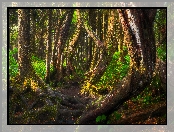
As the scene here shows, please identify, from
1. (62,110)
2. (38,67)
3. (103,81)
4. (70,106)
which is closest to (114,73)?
(103,81)

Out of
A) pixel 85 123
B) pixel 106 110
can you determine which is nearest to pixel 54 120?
pixel 85 123

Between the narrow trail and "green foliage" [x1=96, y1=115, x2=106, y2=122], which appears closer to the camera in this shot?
"green foliage" [x1=96, y1=115, x2=106, y2=122]

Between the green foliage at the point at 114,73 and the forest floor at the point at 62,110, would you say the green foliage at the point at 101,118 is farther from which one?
the green foliage at the point at 114,73

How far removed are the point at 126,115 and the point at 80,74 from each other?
3409mm

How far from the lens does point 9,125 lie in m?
6.36

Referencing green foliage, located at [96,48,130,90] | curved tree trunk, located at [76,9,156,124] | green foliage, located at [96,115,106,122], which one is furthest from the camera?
green foliage, located at [96,48,130,90]

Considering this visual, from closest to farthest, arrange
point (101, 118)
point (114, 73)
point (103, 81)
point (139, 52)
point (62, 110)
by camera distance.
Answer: point (139, 52) < point (101, 118) < point (62, 110) < point (114, 73) < point (103, 81)

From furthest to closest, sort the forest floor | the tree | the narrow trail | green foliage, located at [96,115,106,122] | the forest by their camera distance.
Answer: the tree, the narrow trail, the forest floor, green foliage, located at [96,115,106,122], the forest

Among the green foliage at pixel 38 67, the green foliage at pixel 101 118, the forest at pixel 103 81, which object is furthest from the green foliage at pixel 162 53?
the green foliage at pixel 38 67

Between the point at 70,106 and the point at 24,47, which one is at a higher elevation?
the point at 24,47

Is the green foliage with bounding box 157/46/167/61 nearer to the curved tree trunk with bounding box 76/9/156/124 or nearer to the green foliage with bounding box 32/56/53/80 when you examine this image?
the curved tree trunk with bounding box 76/9/156/124

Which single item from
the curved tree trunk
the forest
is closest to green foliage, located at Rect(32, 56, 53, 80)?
the forest

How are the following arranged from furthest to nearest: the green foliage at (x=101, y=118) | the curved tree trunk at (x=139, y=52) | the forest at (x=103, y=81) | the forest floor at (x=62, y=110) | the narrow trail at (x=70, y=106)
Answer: the narrow trail at (x=70, y=106) → the forest floor at (x=62, y=110) → the green foliage at (x=101, y=118) → the forest at (x=103, y=81) → the curved tree trunk at (x=139, y=52)

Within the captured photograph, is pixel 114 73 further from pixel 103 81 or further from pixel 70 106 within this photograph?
pixel 70 106
